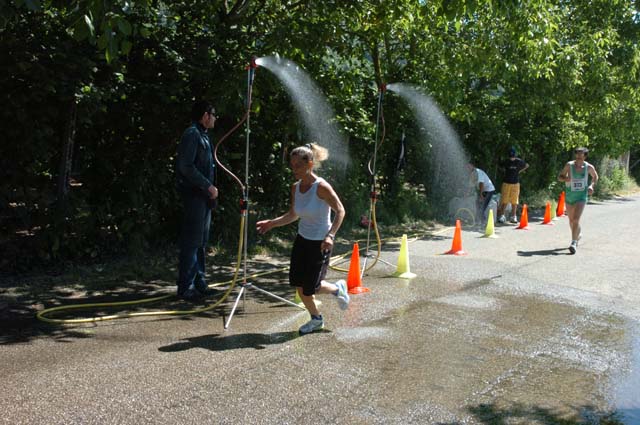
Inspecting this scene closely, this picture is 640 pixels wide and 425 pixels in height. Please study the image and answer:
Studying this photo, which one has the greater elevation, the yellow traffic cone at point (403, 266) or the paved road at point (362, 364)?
the yellow traffic cone at point (403, 266)

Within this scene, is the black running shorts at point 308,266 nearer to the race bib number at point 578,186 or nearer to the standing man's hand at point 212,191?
the standing man's hand at point 212,191

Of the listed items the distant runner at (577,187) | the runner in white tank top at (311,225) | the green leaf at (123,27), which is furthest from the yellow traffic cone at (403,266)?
the green leaf at (123,27)

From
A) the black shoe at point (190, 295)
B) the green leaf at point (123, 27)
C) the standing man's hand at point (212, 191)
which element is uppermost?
the green leaf at point (123, 27)

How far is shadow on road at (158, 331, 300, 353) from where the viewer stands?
18.4 ft

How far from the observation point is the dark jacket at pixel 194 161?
6898mm

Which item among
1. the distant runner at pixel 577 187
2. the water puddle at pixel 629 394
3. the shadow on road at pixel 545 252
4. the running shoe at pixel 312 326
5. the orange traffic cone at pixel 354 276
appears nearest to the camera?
the water puddle at pixel 629 394

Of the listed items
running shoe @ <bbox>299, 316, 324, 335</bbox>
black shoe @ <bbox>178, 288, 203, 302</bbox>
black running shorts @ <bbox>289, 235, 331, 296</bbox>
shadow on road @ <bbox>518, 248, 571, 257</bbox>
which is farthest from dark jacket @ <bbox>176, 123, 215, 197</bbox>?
shadow on road @ <bbox>518, 248, 571, 257</bbox>

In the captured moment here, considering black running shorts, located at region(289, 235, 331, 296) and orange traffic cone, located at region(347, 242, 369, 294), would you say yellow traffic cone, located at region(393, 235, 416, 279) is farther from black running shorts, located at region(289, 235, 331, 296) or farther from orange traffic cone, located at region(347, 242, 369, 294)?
black running shorts, located at region(289, 235, 331, 296)

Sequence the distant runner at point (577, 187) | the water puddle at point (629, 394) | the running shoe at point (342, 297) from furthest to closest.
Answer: the distant runner at point (577, 187)
the running shoe at point (342, 297)
the water puddle at point (629, 394)

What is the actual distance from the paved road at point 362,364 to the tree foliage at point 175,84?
2.35m

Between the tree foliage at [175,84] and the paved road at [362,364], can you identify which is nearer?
the paved road at [362,364]

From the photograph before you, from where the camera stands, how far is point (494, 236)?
13344 mm

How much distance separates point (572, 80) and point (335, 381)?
12.8m

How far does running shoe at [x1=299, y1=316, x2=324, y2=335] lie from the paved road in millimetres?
81
